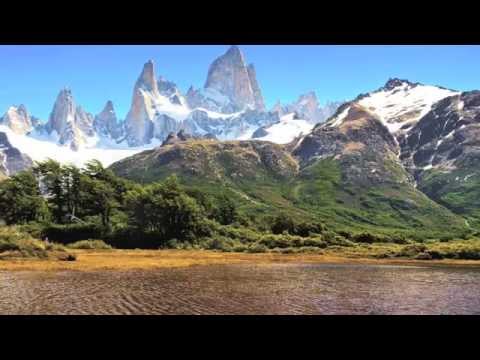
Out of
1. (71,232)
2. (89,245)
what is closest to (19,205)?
(71,232)

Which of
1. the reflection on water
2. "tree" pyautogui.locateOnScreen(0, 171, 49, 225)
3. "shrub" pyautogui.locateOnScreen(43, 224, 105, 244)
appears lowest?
the reflection on water

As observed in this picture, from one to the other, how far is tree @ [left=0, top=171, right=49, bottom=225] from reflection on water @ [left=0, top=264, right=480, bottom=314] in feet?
166

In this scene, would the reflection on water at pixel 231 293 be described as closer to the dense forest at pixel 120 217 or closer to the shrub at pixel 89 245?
the shrub at pixel 89 245

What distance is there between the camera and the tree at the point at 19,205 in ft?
292

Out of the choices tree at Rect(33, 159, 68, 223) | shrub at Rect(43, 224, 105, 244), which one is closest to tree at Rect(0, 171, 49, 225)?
tree at Rect(33, 159, 68, 223)

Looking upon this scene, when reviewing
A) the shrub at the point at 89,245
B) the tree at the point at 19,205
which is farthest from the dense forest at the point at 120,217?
the shrub at the point at 89,245

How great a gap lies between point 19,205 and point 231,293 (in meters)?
68.1

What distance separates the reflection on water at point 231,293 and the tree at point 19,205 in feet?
166

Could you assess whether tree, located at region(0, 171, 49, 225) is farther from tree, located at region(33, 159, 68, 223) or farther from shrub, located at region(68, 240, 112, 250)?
shrub, located at region(68, 240, 112, 250)

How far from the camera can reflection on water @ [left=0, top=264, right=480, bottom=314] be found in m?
25.0

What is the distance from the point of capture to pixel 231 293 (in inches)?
1219

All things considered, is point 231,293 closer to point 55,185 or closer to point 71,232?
point 71,232
